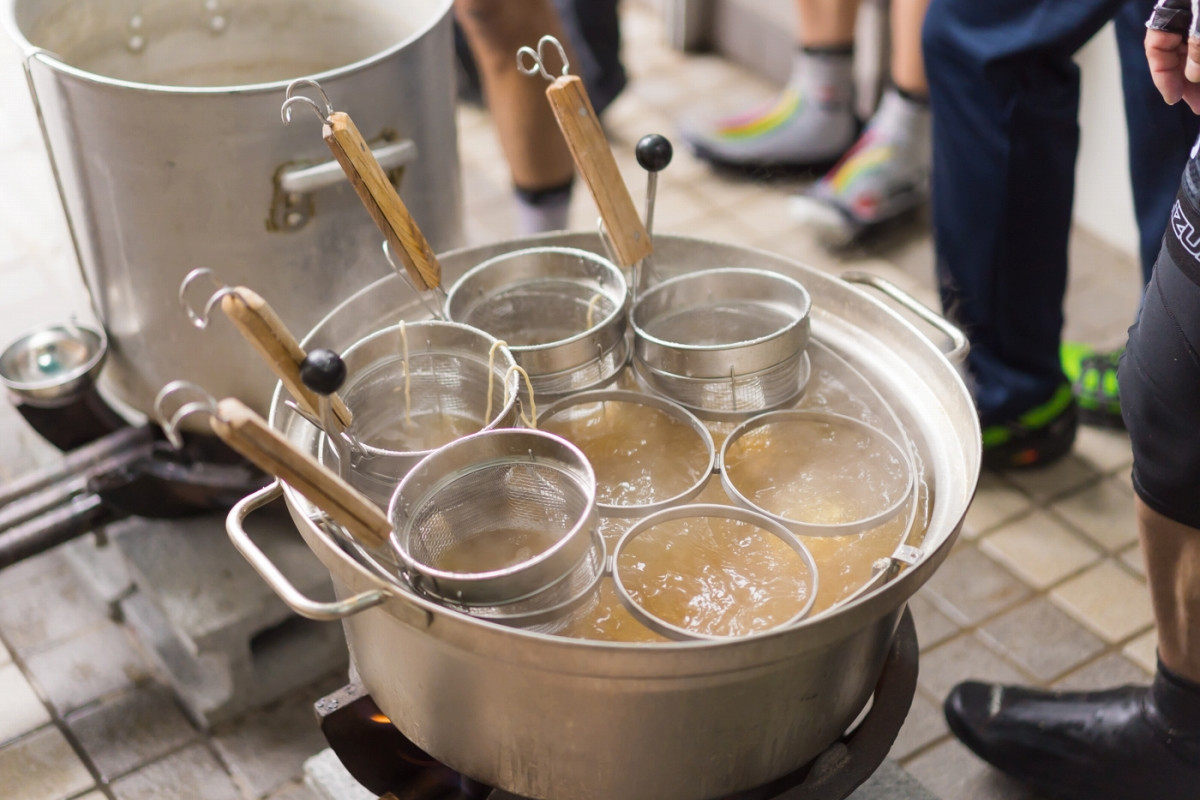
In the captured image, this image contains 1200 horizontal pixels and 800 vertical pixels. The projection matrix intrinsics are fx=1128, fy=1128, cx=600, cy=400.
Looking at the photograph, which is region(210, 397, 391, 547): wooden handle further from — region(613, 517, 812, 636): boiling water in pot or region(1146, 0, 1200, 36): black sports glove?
region(1146, 0, 1200, 36): black sports glove

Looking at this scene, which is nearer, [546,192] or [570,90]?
[570,90]

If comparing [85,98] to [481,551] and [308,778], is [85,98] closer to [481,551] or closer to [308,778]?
[481,551]

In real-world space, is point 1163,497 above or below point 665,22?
above

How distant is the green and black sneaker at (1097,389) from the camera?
258cm

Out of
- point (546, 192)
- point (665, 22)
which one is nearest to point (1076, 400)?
point (546, 192)

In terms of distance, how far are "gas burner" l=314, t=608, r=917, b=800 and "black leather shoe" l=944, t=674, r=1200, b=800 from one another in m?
0.54

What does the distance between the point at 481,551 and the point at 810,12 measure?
8.13 feet

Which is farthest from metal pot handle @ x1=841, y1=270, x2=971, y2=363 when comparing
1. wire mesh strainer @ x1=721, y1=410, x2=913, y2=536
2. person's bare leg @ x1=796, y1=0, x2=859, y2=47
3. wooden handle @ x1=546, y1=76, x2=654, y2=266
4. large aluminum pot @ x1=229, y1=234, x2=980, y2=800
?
person's bare leg @ x1=796, y1=0, x2=859, y2=47

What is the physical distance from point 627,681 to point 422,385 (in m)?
0.50

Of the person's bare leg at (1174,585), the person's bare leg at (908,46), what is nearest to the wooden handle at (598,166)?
the person's bare leg at (1174,585)

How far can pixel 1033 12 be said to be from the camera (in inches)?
77.4

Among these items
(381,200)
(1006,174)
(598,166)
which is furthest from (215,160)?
(1006,174)

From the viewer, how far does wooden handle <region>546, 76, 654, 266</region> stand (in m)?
1.34

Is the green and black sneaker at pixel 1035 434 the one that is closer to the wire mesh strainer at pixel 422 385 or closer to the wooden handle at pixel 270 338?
the wire mesh strainer at pixel 422 385
